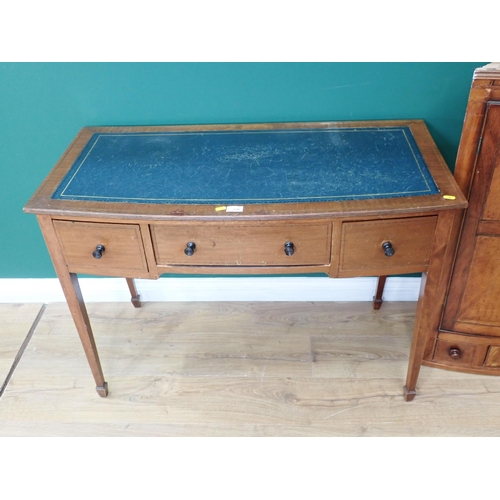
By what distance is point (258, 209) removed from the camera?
154 cm

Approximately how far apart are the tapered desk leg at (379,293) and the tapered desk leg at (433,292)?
338 millimetres

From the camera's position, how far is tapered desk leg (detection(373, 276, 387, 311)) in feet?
7.69

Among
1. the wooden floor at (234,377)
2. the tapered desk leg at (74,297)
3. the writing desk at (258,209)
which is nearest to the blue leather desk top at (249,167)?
the writing desk at (258,209)

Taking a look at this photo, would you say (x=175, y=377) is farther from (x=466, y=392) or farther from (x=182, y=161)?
(x=466, y=392)

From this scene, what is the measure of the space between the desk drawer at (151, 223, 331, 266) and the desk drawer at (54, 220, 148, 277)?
0.07 m

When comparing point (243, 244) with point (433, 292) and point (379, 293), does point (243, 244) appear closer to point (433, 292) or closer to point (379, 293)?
point (433, 292)

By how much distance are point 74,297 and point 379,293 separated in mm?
1274

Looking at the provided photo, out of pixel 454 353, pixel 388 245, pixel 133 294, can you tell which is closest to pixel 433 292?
pixel 388 245

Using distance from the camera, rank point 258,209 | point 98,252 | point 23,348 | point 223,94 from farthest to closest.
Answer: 1. point 23,348
2. point 223,94
3. point 98,252
4. point 258,209

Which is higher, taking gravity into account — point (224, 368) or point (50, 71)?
point (50, 71)

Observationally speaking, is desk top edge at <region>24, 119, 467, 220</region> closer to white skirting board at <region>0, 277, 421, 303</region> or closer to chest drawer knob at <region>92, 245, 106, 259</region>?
chest drawer knob at <region>92, 245, 106, 259</region>

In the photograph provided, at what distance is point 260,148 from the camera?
1.85 m

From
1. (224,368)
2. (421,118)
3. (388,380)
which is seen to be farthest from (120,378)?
(421,118)

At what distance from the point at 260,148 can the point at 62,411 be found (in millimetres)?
1237
